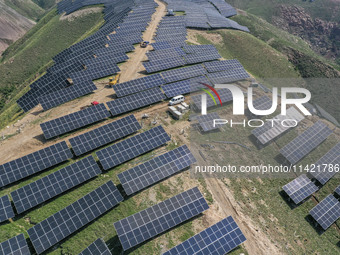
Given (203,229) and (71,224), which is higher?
(71,224)

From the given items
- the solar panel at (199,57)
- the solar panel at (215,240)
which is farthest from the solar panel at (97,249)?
the solar panel at (199,57)

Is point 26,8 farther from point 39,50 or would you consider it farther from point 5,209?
point 5,209

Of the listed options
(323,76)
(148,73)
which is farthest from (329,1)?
(148,73)

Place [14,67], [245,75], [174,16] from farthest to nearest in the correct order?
[174,16] → [14,67] → [245,75]

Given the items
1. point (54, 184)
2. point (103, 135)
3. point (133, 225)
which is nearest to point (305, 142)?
point (133, 225)

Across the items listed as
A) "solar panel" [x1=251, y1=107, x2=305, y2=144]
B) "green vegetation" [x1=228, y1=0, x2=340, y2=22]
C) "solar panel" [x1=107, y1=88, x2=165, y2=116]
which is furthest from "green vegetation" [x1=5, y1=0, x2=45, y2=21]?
"solar panel" [x1=251, y1=107, x2=305, y2=144]

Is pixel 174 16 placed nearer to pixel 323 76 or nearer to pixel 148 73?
pixel 148 73

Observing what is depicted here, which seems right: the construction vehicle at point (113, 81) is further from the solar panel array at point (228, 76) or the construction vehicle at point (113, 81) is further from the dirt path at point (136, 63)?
the solar panel array at point (228, 76)
